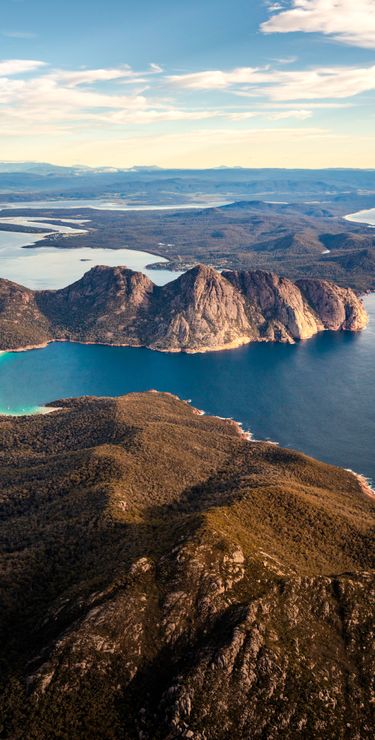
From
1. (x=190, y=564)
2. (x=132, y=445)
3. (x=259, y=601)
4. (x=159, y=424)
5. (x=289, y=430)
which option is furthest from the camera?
(x=289, y=430)

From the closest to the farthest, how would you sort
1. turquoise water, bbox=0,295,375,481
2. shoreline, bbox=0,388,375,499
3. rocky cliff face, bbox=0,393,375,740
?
1. rocky cliff face, bbox=0,393,375,740
2. shoreline, bbox=0,388,375,499
3. turquoise water, bbox=0,295,375,481

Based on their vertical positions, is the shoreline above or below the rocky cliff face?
below

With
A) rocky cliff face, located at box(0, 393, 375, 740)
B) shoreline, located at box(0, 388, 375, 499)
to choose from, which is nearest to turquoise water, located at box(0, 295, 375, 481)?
shoreline, located at box(0, 388, 375, 499)

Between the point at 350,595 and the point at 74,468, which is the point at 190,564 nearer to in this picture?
the point at 350,595

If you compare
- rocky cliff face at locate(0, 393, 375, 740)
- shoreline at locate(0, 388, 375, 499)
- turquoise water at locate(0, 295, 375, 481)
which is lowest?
turquoise water at locate(0, 295, 375, 481)

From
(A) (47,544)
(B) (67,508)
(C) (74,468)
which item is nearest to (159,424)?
(C) (74,468)

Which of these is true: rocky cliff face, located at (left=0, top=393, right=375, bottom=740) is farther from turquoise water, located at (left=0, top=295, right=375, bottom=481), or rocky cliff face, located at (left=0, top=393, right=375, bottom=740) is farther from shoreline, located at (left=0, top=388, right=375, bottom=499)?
turquoise water, located at (left=0, top=295, right=375, bottom=481)

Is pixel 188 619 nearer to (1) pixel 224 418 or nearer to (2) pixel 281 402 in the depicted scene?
(1) pixel 224 418

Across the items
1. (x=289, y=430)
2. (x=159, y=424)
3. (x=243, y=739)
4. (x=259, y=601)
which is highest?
(x=259, y=601)

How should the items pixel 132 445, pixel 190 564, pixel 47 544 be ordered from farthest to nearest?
pixel 132 445, pixel 47 544, pixel 190 564
